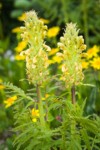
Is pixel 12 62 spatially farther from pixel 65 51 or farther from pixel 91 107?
pixel 65 51

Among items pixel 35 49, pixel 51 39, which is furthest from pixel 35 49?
pixel 51 39

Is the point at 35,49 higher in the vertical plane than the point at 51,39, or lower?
lower

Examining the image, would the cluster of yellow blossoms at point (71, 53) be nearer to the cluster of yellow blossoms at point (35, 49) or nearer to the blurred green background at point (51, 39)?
the cluster of yellow blossoms at point (35, 49)

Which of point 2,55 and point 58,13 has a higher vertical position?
point 58,13

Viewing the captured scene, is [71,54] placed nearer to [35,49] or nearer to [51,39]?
[35,49]

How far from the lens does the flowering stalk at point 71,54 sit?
8.17 ft

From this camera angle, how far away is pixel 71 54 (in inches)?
99.4

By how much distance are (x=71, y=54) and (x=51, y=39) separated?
150 inches

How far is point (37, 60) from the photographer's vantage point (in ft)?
8.29

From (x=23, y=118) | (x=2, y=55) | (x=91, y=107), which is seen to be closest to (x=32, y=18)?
(x=23, y=118)

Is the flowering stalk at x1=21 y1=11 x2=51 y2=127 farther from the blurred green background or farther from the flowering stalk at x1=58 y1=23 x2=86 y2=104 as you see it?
the blurred green background

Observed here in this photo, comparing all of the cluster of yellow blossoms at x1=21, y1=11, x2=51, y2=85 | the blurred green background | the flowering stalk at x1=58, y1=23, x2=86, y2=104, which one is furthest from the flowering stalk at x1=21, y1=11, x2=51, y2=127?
the blurred green background

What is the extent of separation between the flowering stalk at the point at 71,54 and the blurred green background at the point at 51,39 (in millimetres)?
691

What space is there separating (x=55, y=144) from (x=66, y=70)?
465 millimetres
